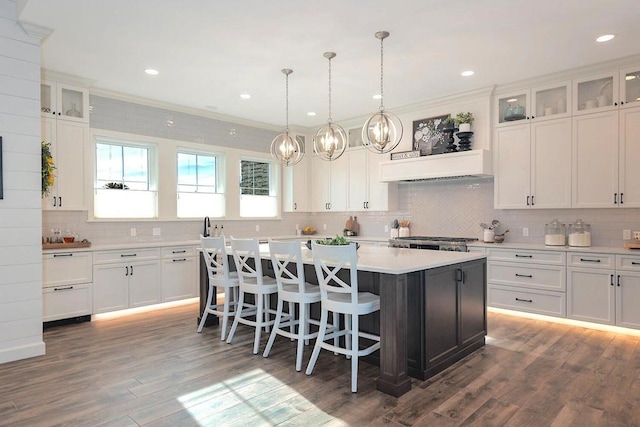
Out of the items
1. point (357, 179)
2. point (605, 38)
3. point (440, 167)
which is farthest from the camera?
point (357, 179)

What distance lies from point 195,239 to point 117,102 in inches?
89.4

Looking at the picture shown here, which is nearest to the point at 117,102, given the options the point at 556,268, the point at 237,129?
the point at 237,129

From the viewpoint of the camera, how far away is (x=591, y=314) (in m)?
4.33

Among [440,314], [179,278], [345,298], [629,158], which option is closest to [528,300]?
[629,158]

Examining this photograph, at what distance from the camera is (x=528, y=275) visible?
4.77 m

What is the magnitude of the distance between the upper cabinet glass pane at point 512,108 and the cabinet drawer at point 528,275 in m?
1.90

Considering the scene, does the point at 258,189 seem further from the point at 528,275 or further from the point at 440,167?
the point at 528,275

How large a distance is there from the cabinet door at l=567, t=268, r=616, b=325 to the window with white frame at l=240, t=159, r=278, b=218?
4843 millimetres

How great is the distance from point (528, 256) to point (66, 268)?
5.50 meters

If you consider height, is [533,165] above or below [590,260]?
above

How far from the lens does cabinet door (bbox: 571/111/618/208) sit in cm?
443

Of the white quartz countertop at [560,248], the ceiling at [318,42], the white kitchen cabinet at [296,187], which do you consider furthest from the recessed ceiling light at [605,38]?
the white kitchen cabinet at [296,187]

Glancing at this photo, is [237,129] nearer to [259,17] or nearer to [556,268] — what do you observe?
[259,17]

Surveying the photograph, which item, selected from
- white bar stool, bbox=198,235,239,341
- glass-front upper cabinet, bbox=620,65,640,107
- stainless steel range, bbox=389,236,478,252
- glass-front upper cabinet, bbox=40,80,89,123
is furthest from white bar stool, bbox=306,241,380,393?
glass-front upper cabinet, bbox=40,80,89,123
